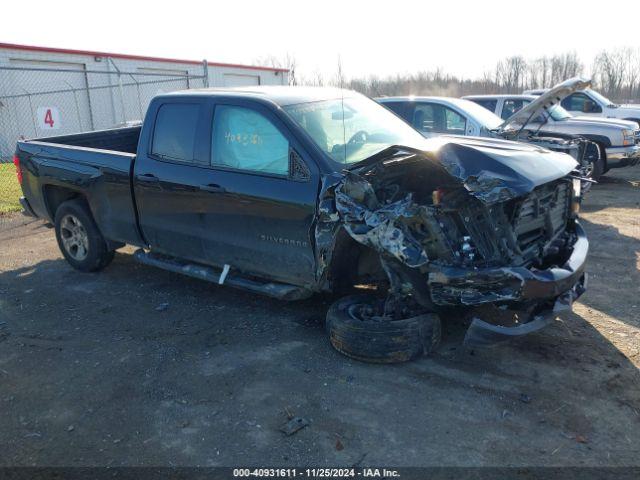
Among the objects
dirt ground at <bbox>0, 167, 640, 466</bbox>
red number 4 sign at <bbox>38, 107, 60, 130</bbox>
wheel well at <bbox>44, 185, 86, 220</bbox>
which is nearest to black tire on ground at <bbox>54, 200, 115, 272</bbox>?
wheel well at <bbox>44, 185, 86, 220</bbox>

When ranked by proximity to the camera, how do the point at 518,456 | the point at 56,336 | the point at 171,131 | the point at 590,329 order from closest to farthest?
1. the point at 518,456
2. the point at 590,329
3. the point at 56,336
4. the point at 171,131

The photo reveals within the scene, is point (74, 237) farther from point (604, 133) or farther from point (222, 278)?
point (604, 133)

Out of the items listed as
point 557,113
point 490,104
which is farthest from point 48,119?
point 557,113

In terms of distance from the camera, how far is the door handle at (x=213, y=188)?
469 centimetres

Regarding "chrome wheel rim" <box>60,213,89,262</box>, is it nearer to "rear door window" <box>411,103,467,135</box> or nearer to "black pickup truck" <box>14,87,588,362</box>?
"black pickup truck" <box>14,87,588,362</box>

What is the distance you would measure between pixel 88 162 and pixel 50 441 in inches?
128

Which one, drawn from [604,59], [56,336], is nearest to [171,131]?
[56,336]

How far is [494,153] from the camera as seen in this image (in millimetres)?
3807

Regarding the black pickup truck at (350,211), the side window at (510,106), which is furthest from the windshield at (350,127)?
the side window at (510,106)

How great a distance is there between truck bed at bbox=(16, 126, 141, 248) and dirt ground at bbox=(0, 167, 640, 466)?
0.82 m

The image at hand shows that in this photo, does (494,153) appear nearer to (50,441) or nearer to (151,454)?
(151,454)

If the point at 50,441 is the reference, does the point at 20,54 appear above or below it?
above

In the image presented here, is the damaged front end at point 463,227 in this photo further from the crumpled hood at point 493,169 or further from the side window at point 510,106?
the side window at point 510,106

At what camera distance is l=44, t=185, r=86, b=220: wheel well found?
6.41 metres
